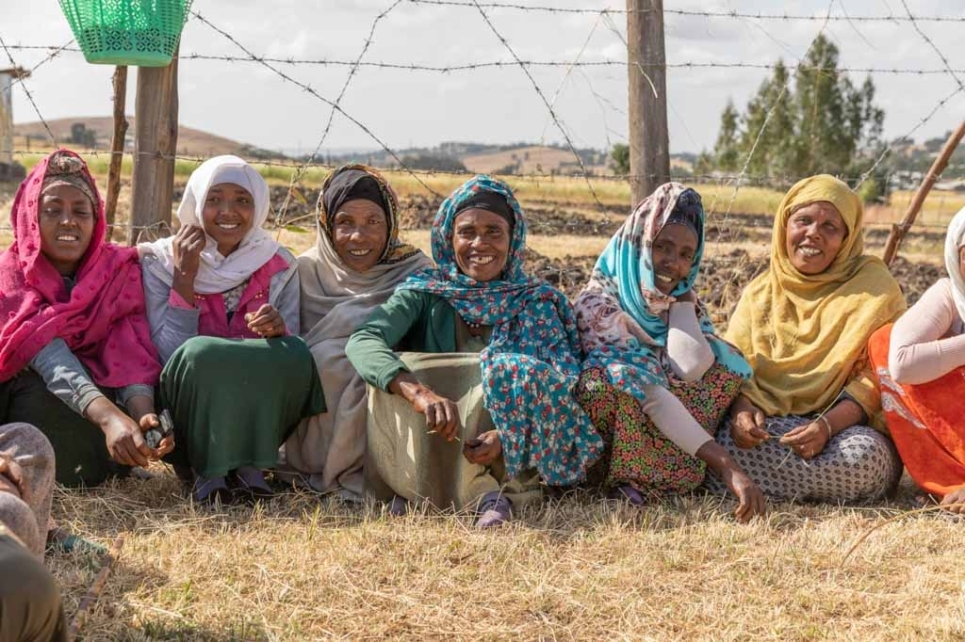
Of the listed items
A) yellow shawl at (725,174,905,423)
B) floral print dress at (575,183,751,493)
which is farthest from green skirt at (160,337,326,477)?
yellow shawl at (725,174,905,423)

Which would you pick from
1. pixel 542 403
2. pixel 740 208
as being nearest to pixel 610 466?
pixel 542 403

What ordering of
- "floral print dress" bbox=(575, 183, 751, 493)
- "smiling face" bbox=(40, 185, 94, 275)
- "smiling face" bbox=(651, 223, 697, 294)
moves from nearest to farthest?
"smiling face" bbox=(40, 185, 94, 275), "floral print dress" bbox=(575, 183, 751, 493), "smiling face" bbox=(651, 223, 697, 294)

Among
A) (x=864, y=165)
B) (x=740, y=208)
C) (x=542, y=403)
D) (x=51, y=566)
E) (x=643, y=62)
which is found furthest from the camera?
(x=864, y=165)

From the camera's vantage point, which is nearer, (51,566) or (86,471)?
(51,566)

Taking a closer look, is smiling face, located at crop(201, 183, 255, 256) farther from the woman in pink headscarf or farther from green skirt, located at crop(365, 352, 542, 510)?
green skirt, located at crop(365, 352, 542, 510)

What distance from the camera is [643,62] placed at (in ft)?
17.4

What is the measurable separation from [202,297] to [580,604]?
1.93 metres

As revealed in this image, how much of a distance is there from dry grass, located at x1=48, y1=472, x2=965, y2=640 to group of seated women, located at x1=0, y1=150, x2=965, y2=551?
174 mm

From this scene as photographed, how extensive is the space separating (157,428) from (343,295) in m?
0.92

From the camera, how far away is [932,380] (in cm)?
409

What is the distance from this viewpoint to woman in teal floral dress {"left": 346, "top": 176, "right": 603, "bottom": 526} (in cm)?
385

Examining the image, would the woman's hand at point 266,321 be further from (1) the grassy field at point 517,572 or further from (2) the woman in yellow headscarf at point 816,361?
(2) the woman in yellow headscarf at point 816,361

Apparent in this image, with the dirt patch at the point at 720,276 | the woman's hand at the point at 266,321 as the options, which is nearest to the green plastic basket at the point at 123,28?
the woman's hand at the point at 266,321

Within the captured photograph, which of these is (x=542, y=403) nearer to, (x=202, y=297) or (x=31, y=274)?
(x=202, y=297)
